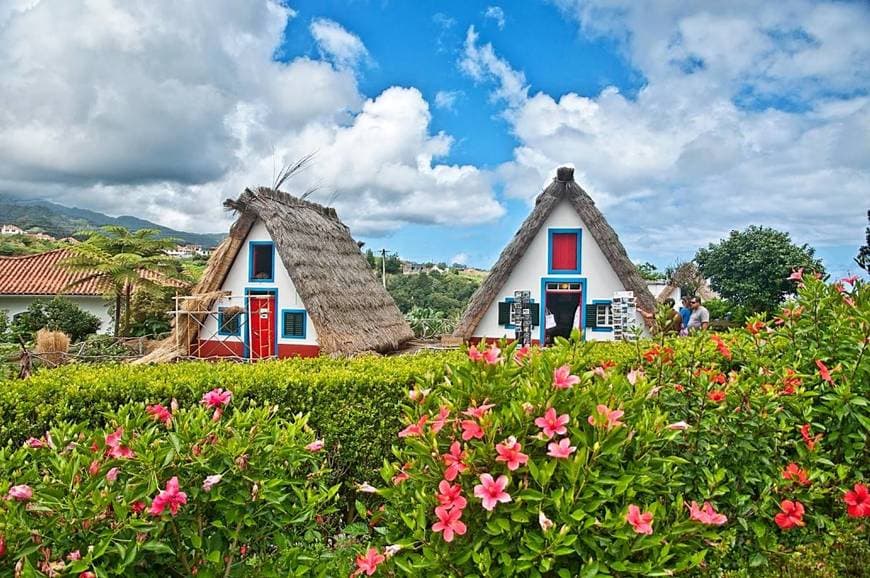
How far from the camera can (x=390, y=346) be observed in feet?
49.7

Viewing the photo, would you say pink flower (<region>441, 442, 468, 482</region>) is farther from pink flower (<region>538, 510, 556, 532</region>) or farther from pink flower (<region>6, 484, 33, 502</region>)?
pink flower (<region>6, 484, 33, 502</region>)

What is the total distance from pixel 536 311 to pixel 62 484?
12.0m

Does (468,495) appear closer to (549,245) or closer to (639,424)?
(639,424)

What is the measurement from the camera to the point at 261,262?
1426 centimetres

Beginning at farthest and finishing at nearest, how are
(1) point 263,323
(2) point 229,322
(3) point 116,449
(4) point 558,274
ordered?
(2) point 229,322 → (1) point 263,323 → (4) point 558,274 → (3) point 116,449

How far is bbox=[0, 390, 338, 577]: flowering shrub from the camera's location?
1.89 m

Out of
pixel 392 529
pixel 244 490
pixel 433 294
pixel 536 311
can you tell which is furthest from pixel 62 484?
pixel 433 294

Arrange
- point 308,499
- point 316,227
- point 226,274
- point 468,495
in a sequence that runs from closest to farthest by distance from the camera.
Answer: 1. point 468,495
2. point 308,499
3. point 226,274
4. point 316,227

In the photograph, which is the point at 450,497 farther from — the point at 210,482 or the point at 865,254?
the point at 865,254

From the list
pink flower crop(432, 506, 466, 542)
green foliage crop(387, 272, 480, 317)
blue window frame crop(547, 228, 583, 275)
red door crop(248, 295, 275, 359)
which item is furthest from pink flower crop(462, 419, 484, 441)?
green foliage crop(387, 272, 480, 317)

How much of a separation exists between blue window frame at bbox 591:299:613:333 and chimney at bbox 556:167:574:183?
2.90 metres

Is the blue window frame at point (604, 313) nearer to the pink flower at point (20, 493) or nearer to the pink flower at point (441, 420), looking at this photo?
the pink flower at point (441, 420)

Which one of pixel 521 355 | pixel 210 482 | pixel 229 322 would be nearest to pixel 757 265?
pixel 229 322

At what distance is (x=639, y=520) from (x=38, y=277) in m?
31.2
